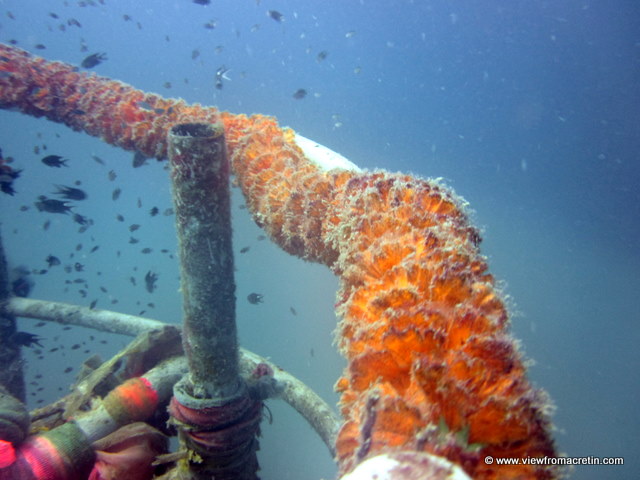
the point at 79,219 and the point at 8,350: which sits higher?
the point at 79,219

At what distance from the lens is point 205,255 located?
2.63 meters

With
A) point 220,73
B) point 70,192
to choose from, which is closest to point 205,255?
point 70,192

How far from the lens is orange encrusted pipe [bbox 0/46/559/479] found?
1.20 metres

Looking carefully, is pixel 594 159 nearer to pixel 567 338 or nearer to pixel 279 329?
pixel 567 338

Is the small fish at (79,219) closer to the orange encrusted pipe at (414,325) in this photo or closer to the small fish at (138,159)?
the small fish at (138,159)

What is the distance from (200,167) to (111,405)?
2346 mm

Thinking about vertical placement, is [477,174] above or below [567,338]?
above

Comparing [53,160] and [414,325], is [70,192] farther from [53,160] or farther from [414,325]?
[414,325]

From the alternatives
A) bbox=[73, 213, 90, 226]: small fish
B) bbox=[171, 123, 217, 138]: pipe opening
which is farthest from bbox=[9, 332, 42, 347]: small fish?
bbox=[171, 123, 217, 138]: pipe opening

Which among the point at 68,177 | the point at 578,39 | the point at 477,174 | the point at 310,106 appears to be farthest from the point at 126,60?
the point at 578,39

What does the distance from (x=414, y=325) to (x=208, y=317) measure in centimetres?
181

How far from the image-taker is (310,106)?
61750 mm

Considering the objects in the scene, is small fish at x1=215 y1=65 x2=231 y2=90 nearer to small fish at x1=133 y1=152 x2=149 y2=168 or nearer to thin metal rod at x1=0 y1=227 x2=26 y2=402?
small fish at x1=133 y1=152 x2=149 y2=168

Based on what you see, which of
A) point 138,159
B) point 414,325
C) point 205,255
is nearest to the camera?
point 414,325
